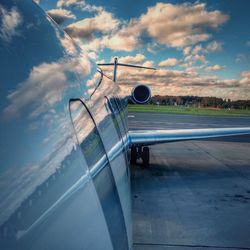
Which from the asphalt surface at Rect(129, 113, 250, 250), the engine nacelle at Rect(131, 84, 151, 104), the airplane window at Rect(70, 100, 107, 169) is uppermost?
the airplane window at Rect(70, 100, 107, 169)

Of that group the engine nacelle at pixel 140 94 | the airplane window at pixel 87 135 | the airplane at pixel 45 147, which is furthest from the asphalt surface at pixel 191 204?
the airplane at pixel 45 147

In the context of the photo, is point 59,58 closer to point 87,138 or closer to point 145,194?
point 87,138

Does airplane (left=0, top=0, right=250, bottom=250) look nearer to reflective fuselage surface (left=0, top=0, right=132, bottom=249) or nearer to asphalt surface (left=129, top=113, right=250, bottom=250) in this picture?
reflective fuselage surface (left=0, top=0, right=132, bottom=249)

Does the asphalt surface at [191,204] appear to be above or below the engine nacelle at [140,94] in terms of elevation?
below

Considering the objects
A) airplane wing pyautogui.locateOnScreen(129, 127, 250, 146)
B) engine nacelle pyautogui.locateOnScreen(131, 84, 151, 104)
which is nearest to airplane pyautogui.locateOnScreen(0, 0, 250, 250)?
airplane wing pyautogui.locateOnScreen(129, 127, 250, 146)

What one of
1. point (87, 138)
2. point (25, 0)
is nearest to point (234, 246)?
point (87, 138)

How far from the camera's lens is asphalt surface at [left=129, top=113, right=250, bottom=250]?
4.81m

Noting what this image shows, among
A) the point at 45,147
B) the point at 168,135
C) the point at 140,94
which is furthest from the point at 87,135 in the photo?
the point at 140,94

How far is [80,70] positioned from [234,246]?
3.83 meters

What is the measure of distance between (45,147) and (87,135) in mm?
510

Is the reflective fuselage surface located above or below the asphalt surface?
above

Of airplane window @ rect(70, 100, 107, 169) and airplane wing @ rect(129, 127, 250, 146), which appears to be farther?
airplane wing @ rect(129, 127, 250, 146)

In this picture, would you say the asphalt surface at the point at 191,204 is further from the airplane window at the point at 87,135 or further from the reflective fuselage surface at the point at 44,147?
the reflective fuselage surface at the point at 44,147

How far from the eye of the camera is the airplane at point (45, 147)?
3.13ft
